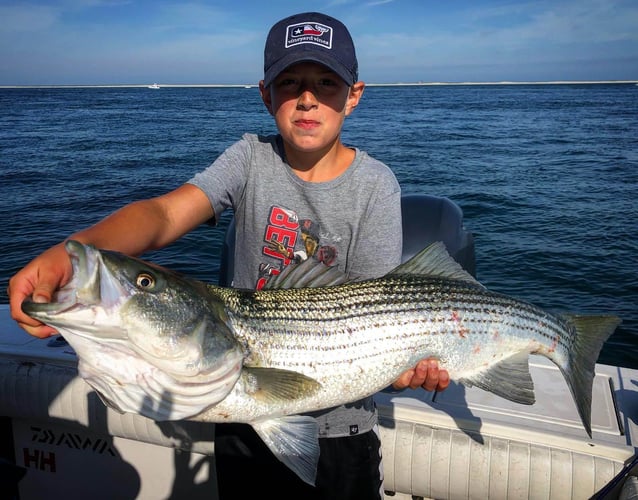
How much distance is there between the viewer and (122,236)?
2434mm

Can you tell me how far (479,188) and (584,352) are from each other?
633 inches

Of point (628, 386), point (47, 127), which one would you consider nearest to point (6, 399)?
point (628, 386)

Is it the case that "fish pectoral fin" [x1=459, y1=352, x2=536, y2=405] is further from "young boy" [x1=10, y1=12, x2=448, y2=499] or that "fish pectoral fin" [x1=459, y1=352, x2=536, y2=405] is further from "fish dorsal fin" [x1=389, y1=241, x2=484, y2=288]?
"fish dorsal fin" [x1=389, y1=241, x2=484, y2=288]

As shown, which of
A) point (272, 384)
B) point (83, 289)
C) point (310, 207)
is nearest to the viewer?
point (83, 289)

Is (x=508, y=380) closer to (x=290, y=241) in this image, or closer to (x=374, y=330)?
(x=374, y=330)

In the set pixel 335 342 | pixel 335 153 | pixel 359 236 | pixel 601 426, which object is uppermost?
pixel 335 153

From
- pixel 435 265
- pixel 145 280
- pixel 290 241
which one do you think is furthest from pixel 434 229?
pixel 145 280

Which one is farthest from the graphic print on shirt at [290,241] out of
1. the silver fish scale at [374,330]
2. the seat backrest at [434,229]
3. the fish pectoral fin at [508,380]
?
the seat backrest at [434,229]

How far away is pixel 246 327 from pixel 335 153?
117 cm

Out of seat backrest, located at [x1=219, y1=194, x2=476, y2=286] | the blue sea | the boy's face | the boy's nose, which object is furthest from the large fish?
the blue sea

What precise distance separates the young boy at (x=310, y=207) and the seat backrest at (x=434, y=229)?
7.73ft

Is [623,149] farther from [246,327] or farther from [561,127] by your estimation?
[246,327]

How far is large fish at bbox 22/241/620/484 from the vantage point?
82.4 inches

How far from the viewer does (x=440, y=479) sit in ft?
12.3
